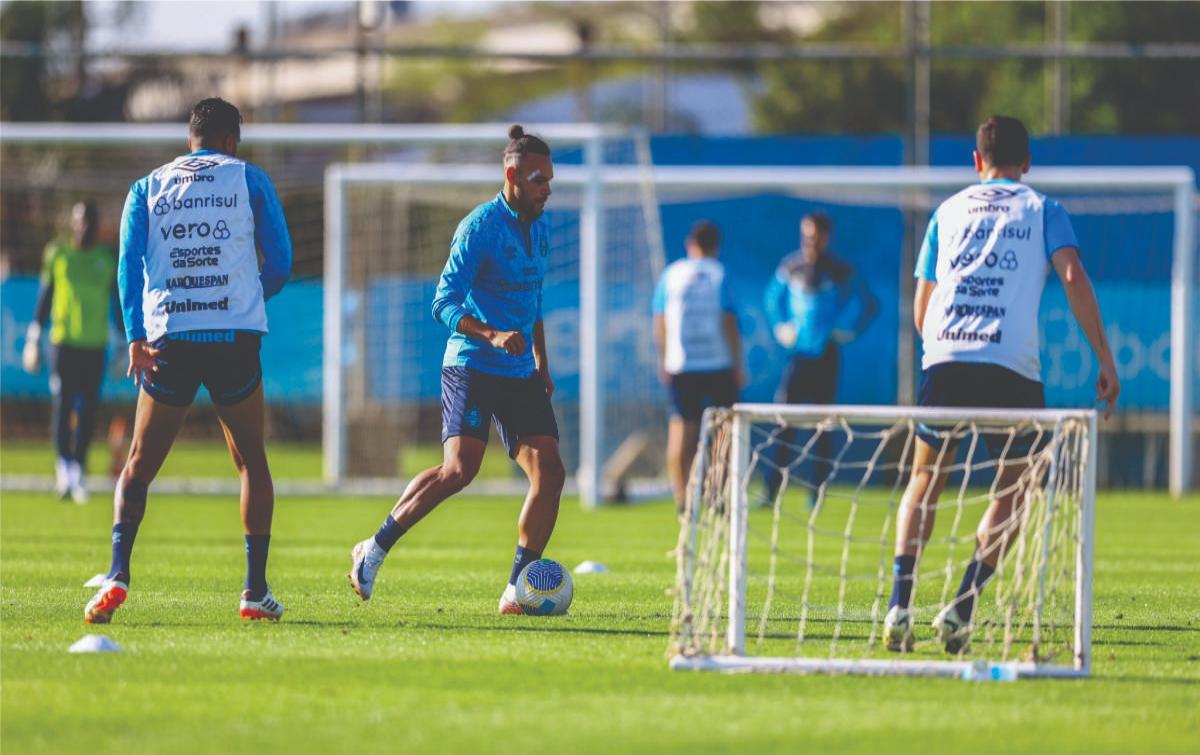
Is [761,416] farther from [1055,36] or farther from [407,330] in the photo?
[1055,36]

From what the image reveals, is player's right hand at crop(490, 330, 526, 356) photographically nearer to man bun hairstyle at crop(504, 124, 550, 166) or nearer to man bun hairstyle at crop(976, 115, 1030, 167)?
man bun hairstyle at crop(504, 124, 550, 166)

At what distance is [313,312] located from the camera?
22.0 metres

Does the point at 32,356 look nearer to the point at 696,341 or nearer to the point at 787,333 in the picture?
the point at 696,341

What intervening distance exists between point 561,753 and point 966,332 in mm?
3086

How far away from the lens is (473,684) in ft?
21.6

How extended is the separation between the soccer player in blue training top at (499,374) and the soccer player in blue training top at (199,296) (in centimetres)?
70

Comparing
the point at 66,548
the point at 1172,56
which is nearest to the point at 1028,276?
the point at 66,548

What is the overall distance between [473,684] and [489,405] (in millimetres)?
2259

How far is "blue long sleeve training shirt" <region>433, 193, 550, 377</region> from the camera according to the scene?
8.52 m

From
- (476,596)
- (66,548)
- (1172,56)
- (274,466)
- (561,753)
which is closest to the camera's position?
(561,753)

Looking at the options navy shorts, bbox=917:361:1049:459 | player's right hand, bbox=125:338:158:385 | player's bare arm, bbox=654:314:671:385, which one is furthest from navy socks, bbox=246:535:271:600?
player's bare arm, bbox=654:314:671:385

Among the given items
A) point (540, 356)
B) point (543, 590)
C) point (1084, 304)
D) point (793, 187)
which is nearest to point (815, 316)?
point (793, 187)

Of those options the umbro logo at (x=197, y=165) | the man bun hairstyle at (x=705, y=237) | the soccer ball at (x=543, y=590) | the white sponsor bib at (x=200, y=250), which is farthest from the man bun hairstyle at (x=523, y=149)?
the man bun hairstyle at (x=705, y=237)

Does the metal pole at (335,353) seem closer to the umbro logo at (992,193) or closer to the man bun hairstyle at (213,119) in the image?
the man bun hairstyle at (213,119)
